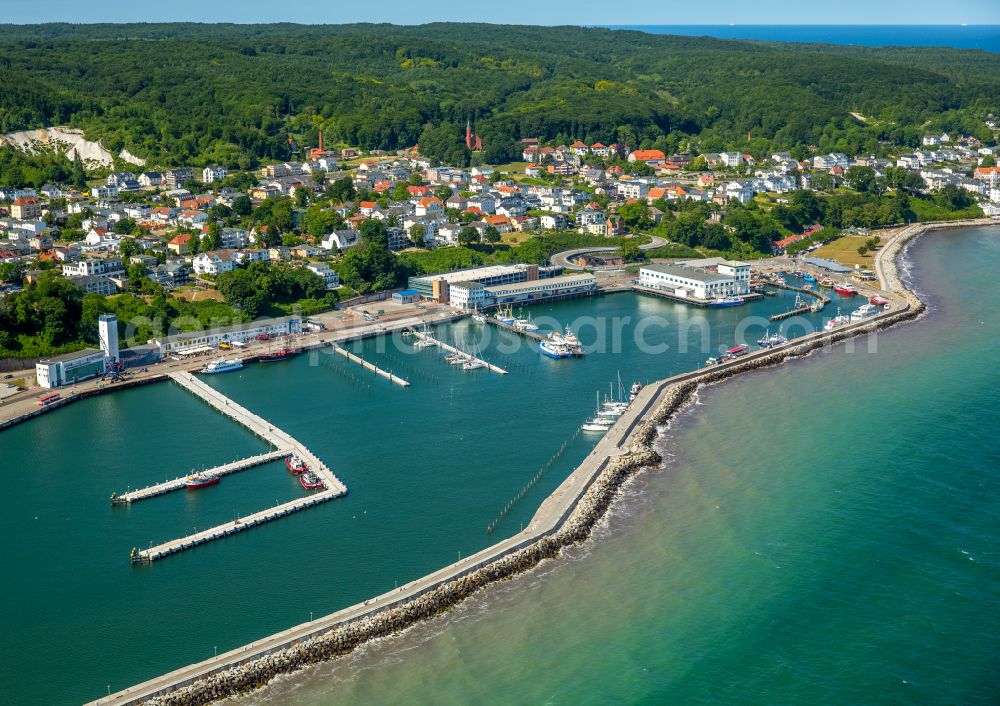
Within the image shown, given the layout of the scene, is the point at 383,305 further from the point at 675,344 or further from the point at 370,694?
the point at 370,694

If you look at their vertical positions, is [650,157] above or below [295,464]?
above

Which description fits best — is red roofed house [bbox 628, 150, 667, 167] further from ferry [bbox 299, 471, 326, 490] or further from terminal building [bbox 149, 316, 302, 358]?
ferry [bbox 299, 471, 326, 490]

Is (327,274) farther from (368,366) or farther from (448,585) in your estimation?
(448,585)

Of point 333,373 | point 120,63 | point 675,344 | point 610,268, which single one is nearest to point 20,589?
point 333,373

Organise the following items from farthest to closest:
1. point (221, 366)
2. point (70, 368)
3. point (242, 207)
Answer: point (242, 207), point (221, 366), point (70, 368)

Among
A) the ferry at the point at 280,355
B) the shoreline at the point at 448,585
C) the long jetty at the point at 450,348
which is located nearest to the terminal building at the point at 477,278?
the long jetty at the point at 450,348

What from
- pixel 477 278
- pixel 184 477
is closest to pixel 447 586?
pixel 184 477

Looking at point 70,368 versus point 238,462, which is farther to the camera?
point 70,368
